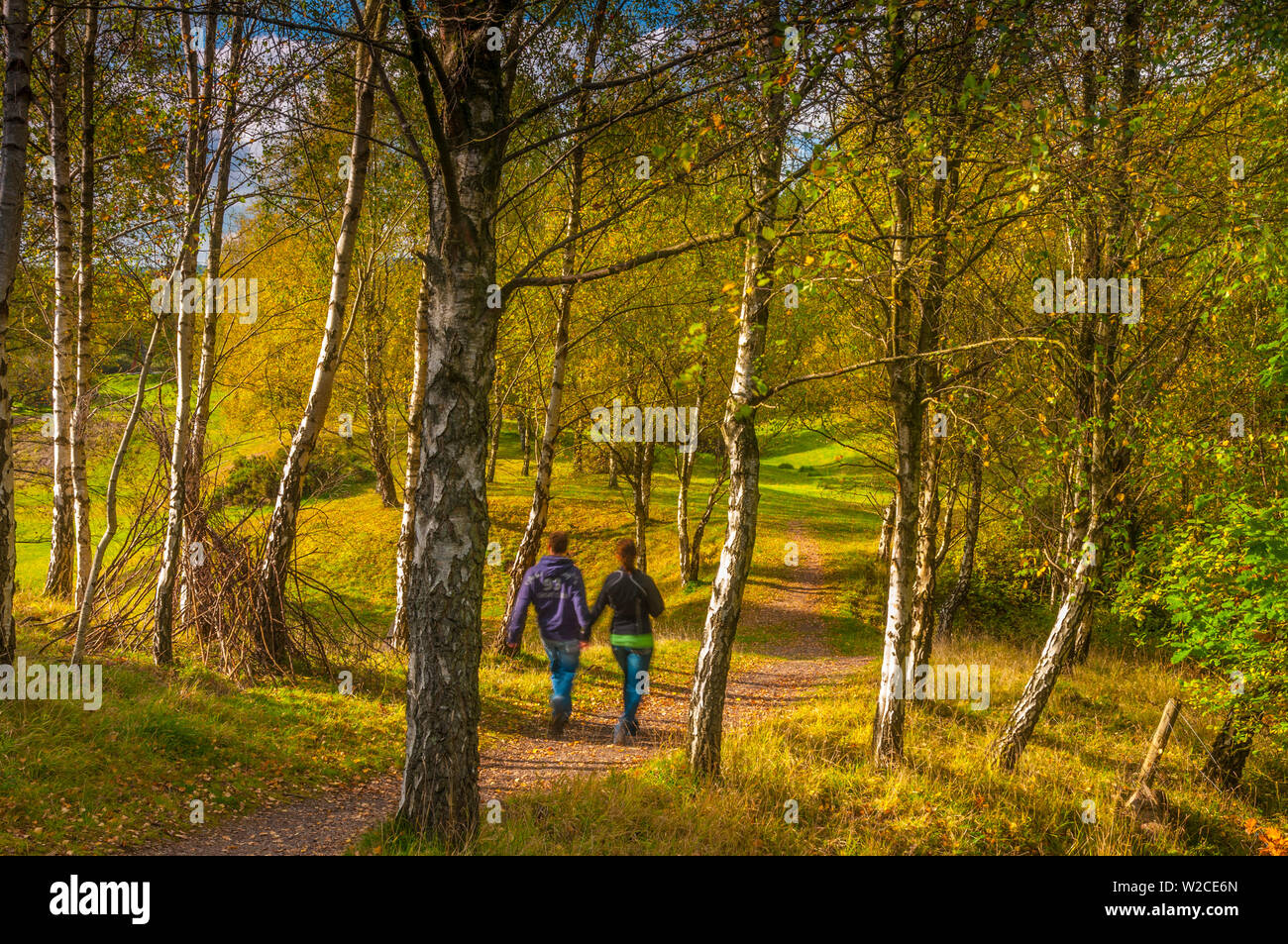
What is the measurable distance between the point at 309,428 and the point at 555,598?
3897 mm

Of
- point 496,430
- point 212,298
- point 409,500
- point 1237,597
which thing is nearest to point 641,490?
point 496,430

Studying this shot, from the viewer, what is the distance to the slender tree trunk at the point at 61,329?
8.80 m

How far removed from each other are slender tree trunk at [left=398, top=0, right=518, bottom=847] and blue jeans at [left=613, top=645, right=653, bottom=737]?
12.5ft

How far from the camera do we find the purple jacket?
8289 mm

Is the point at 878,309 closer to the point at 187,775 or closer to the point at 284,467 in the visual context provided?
the point at 284,467

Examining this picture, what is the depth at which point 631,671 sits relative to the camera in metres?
8.59

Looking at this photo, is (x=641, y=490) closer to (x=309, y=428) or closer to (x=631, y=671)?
(x=631, y=671)

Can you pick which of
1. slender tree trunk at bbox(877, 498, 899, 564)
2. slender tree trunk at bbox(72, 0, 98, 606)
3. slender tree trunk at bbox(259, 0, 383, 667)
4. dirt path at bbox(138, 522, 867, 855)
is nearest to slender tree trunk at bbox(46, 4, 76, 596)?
slender tree trunk at bbox(72, 0, 98, 606)

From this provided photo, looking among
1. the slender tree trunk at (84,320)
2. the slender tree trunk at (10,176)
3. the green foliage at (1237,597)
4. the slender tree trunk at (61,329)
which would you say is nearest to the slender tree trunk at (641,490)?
the slender tree trunk at (61,329)

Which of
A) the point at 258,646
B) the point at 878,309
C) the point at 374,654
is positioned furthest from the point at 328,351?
the point at 878,309

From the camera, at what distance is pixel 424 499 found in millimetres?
4617

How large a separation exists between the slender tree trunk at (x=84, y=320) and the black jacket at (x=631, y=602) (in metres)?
6.53

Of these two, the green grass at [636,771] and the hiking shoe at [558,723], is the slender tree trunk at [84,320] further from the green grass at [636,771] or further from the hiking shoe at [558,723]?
the hiking shoe at [558,723]

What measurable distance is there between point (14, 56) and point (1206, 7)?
10874mm
